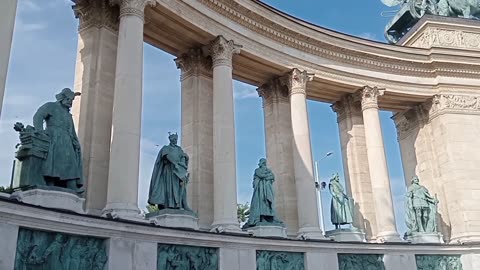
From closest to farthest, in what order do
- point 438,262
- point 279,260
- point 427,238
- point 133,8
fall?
point 133,8 < point 279,260 < point 438,262 < point 427,238

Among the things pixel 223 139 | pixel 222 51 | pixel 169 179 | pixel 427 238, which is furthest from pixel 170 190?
pixel 427 238

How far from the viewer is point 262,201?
28.1m

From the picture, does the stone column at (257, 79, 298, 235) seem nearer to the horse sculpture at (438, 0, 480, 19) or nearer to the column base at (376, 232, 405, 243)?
the column base at (376, 232, 405, 243)

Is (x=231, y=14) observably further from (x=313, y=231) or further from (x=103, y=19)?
(x=313, y=231)

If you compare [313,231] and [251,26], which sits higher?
[251,26]

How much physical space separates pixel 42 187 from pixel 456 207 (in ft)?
95.4

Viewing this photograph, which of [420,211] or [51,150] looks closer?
[51,150]

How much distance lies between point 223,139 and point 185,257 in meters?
7.34

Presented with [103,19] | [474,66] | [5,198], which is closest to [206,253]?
[5,198]

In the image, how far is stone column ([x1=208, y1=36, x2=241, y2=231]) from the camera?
1022 inches

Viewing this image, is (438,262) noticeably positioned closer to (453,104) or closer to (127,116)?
(453,104)

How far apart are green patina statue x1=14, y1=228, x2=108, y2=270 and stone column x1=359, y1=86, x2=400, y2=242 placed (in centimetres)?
2003

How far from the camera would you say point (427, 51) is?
38.8 metres

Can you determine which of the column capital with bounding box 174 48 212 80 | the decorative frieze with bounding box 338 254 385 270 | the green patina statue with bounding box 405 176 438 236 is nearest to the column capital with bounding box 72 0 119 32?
the column capital with bounding box 174 48 212 80
